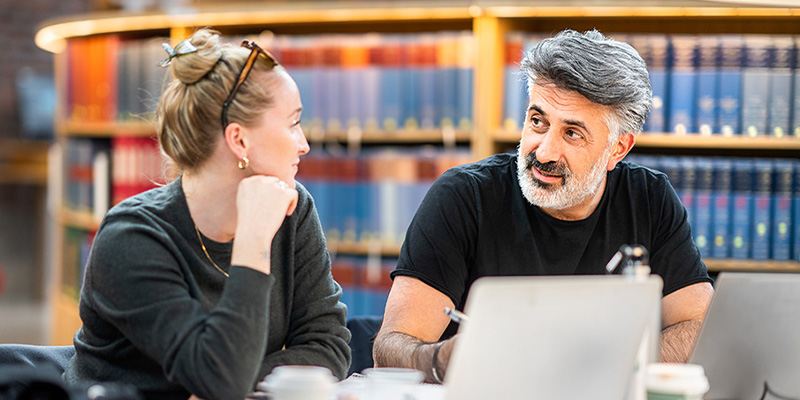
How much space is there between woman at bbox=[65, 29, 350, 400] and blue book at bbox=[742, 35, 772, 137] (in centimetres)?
184

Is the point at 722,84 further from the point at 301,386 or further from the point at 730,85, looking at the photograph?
the point at 301,386

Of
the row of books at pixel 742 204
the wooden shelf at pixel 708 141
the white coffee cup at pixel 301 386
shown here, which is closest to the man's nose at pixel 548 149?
the white coffee cup at pixel 301 386

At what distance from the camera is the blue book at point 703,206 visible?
3068mm

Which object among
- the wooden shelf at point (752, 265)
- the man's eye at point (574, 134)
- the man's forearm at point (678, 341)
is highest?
the man's eye at point (574, 134)

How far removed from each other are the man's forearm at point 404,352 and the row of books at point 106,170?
7.01ft

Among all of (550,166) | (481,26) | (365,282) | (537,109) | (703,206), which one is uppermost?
(481,26)

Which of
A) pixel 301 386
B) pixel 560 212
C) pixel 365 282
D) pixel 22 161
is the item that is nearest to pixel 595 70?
pixel 560 212

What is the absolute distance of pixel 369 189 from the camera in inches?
132

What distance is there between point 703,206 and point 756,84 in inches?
17.3

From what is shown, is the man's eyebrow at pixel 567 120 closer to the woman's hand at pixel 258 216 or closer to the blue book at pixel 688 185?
the woman's hand at pixel 258 216

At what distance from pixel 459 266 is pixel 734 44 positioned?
5.37 feet

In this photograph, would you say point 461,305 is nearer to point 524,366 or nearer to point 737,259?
point 524,366

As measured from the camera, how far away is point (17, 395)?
104 cm

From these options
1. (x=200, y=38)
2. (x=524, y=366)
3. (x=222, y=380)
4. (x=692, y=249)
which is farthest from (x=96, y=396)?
(x=692, y=249)
